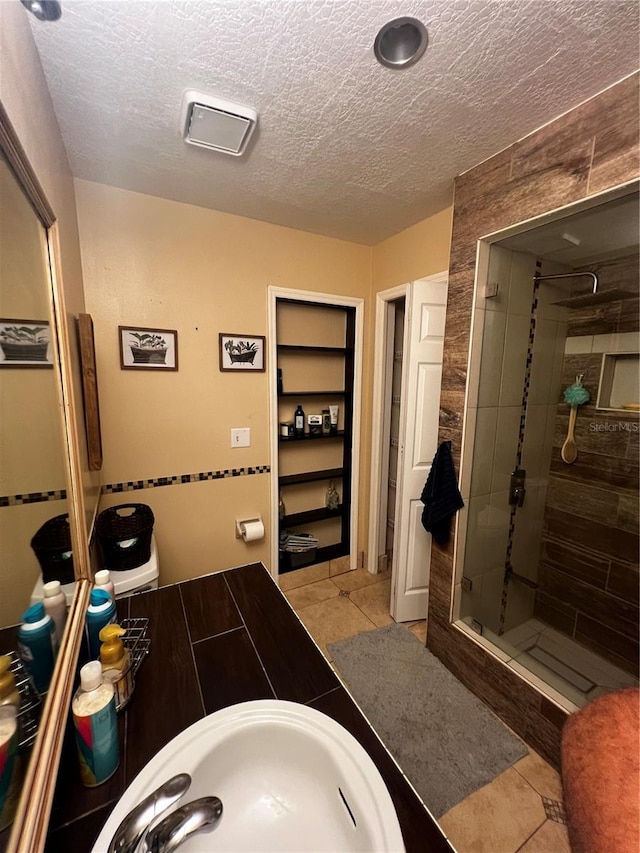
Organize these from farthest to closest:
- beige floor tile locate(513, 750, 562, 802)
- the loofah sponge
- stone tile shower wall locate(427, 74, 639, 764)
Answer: the loofah sponge, beige floor tile locate(513, 750, 562, 802), stone tile shower wall locate(427, 74, 639, 764)

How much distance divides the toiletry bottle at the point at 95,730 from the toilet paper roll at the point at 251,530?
1.51m

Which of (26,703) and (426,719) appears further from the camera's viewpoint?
(426,719)

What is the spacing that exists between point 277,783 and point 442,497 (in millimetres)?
1347

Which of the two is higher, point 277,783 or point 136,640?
point 136,640

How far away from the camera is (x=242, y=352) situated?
2.12 metres

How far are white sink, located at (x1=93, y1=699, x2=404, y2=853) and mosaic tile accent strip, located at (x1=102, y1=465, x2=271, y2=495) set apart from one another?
54.6 inches

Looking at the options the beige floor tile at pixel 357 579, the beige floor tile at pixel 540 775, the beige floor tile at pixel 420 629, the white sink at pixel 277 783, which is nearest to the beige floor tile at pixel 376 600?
the beige floor tile at pixel 357 579

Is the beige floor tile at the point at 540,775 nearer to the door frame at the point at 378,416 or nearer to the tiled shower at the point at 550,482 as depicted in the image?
the tiled shower at the point at 550,482

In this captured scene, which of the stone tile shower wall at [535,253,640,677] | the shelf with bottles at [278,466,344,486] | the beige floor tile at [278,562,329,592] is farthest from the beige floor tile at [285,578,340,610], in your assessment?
the stone tile shower wall at [535,253,640,677]

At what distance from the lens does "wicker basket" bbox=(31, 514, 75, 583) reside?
808mm

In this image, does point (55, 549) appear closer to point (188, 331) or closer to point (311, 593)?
point (188, 331)

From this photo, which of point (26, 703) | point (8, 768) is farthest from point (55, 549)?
point (8, 768)

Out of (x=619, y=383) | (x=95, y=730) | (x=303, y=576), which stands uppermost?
(x=619, y=383)

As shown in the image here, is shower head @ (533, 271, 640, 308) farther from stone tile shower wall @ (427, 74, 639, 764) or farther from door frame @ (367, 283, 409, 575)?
door frame @ (367, 283, 409, 575)
